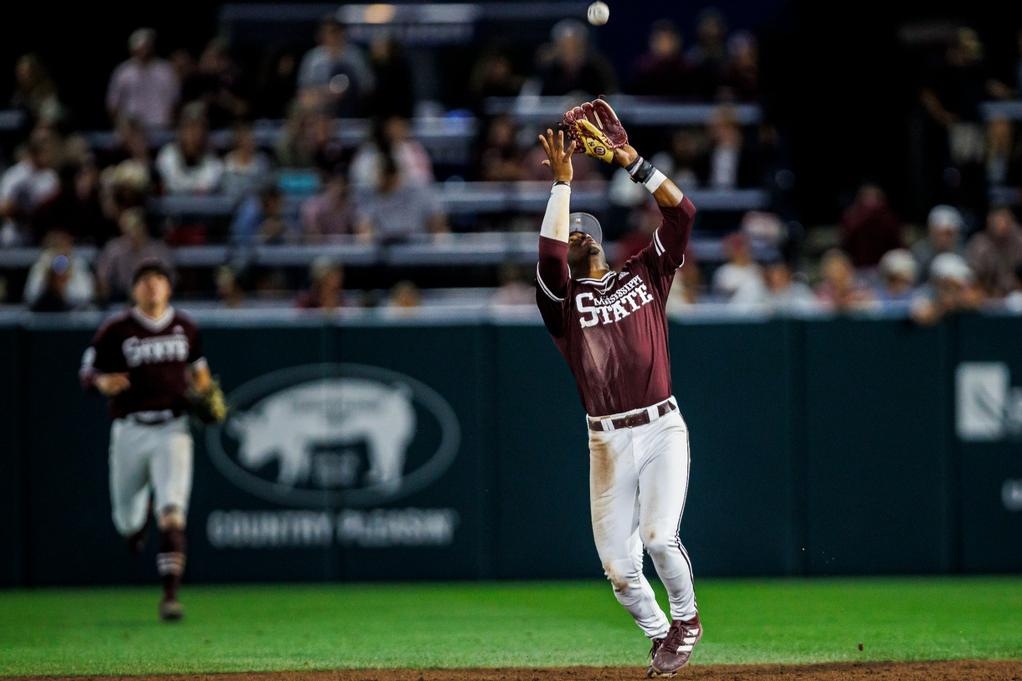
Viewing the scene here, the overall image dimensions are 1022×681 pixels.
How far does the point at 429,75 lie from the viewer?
18.7m

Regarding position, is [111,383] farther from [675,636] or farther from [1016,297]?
[1016,297]

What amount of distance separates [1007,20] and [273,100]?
9.85 m

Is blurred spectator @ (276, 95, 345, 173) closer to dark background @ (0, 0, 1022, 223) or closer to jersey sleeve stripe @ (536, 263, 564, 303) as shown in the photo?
dark background @ (0, 0, 1022, 223)

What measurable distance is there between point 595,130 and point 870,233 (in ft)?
27.1

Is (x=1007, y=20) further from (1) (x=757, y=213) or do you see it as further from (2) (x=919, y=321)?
(2) (x=919, y=321)

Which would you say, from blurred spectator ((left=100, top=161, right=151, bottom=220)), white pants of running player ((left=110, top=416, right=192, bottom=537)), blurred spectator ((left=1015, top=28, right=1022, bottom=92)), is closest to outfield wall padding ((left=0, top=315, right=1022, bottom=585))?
white pants of running player ((left=110, top=416, right=192, bottom=537))

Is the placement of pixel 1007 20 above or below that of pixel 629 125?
above

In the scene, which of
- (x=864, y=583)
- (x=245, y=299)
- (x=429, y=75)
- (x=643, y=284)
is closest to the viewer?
(x=643, y=284)

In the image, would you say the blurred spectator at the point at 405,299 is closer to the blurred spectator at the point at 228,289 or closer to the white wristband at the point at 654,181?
the blurred spectator at the point at 228,289

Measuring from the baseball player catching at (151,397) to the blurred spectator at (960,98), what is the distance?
9.28m

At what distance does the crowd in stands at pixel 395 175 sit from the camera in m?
13.6

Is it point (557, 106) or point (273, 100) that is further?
point (273, 100)

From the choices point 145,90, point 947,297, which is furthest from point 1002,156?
point 145,90

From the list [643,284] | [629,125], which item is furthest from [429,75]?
[643,284]
